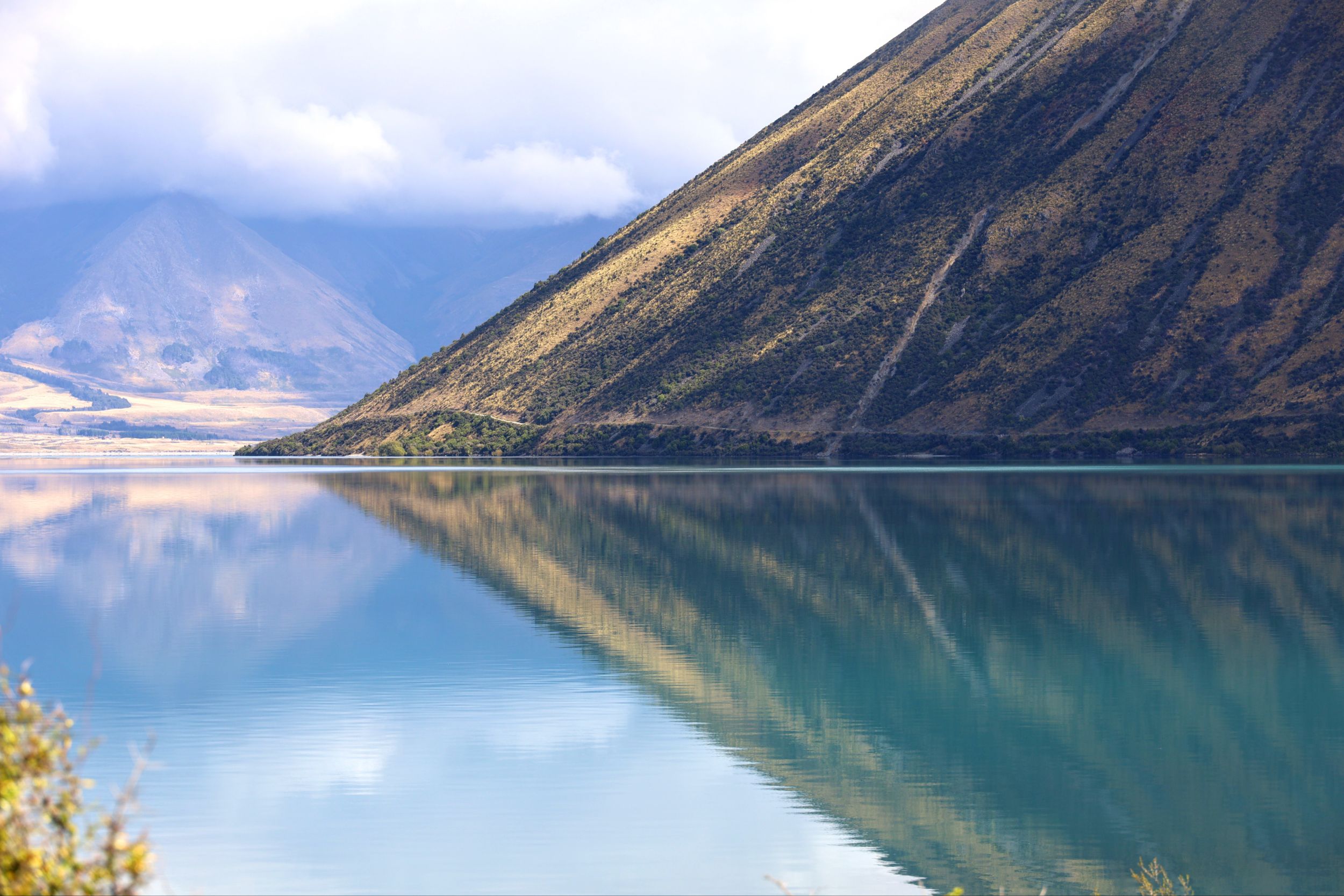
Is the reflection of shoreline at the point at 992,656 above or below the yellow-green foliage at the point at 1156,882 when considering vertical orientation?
above

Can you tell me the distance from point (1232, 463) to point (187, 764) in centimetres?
10827

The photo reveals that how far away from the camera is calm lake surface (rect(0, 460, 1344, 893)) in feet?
53.8

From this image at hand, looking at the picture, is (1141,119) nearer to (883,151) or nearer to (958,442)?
(883,151)

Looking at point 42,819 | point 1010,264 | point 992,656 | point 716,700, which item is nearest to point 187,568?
point 716,700

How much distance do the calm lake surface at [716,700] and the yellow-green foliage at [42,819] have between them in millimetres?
7458

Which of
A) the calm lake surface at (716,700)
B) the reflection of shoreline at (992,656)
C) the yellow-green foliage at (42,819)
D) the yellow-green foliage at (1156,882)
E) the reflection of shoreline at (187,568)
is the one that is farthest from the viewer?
the reflection of shoreline at (187,568)

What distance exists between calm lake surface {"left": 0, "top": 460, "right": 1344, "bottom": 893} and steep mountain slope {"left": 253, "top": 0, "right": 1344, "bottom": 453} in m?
83.2

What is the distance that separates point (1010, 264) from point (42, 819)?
149235 millimetres

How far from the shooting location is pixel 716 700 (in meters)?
24.8

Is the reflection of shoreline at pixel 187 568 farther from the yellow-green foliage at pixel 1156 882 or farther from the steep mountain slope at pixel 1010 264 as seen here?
the steep mountain slope at pixel 1010 264

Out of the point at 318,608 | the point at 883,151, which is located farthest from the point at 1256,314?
the point at 318,608

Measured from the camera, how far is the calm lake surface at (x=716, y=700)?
646 inches

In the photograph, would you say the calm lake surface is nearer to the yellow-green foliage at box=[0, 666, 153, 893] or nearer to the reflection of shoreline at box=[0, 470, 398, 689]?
the reflection of shoreline at box=[0, 470, 398, 689]

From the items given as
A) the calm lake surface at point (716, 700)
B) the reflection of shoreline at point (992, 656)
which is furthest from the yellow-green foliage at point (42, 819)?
the reflection of shoreline at point (992, 656)
